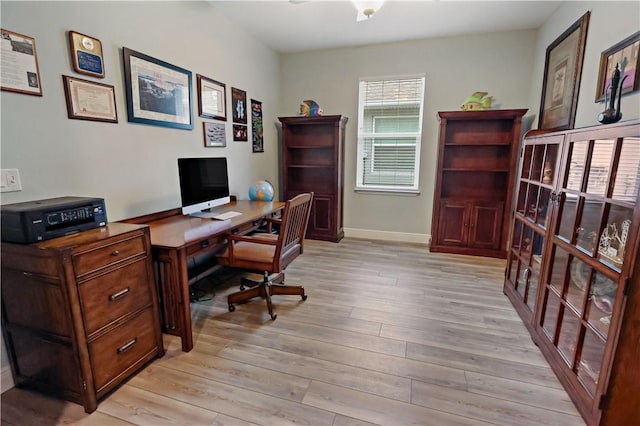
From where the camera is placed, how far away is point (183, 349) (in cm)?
194

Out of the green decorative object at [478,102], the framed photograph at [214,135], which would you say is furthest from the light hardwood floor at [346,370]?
the green decorative object at [478,102]

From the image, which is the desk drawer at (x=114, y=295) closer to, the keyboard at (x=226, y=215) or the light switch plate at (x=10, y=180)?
the light switch plate at (x=10, y=180)

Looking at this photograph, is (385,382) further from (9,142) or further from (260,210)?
(9,142)

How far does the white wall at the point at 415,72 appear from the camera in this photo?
3650 millimetres

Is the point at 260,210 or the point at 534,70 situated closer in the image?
the point at 260,210

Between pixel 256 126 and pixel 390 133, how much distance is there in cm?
182

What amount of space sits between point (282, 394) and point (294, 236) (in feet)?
3.86

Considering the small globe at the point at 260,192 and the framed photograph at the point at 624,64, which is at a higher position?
the framed photograph at the point at 624,64

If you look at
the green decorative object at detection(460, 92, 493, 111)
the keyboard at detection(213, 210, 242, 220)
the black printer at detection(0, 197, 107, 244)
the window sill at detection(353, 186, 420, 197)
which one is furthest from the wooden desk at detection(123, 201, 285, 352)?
the green decorative object at detection(460, 92, 493, 111)

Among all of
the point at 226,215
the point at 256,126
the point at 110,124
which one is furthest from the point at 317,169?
the point at 110,124

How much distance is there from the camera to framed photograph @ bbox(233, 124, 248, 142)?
3.49 metres

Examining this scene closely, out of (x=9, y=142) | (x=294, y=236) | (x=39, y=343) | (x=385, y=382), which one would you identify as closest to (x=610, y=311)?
(x=385, y=382)

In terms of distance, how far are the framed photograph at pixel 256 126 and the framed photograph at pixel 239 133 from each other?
190 millimetres

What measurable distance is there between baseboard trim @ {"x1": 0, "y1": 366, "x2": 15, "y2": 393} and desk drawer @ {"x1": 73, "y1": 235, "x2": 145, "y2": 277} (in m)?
0.83
